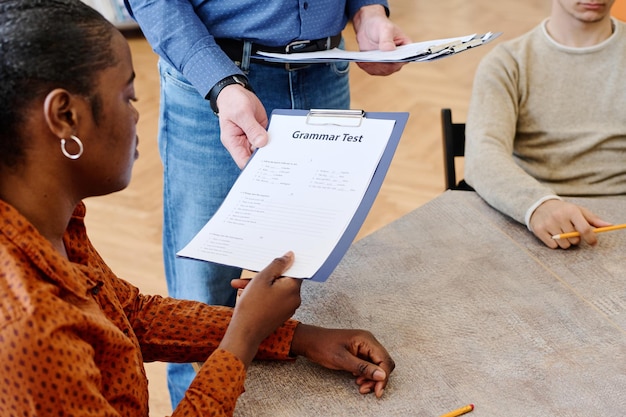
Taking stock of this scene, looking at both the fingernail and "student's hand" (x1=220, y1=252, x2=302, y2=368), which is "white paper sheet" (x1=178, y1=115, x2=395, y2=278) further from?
the fingernail

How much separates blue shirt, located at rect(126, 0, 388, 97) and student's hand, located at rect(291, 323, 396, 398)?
51cm

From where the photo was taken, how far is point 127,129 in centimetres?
89

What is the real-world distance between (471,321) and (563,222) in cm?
33

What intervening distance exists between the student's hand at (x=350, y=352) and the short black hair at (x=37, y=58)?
1.45ft

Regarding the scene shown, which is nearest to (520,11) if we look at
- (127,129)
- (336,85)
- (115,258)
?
(115,258)

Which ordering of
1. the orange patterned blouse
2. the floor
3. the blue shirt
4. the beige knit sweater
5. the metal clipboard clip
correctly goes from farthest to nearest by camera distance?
the floor < the beige knit sweater < the blue shirt < the metal clipboard clip < the orange patterned blouse

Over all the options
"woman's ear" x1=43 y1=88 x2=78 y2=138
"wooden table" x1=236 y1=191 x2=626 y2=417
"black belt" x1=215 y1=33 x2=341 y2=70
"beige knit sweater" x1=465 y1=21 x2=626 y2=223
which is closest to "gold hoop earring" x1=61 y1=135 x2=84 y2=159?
"woman's ear" x1=43 y1=88 x2=78 y2=138

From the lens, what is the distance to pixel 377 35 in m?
1.48

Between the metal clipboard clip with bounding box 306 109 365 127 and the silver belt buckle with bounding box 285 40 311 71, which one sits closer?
the metal clipboard clip with bounding box 306 109 365 127

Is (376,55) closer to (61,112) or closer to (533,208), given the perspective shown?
(533,208)

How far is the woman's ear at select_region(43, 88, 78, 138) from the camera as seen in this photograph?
0.78 metres

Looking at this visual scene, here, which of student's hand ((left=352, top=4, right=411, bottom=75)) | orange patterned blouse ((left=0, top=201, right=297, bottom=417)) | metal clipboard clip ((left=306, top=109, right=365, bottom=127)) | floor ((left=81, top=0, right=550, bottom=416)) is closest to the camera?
orange patterned blouse ((left=0, top=201, right=297, bottom=417))

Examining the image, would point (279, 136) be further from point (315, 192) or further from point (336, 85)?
point (336, 85)

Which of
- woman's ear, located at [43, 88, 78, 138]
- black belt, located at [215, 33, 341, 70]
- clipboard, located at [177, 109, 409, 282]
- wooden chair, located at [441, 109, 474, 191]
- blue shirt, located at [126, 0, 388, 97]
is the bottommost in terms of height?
wooden chair, located at [441, 109, 474, 191]
